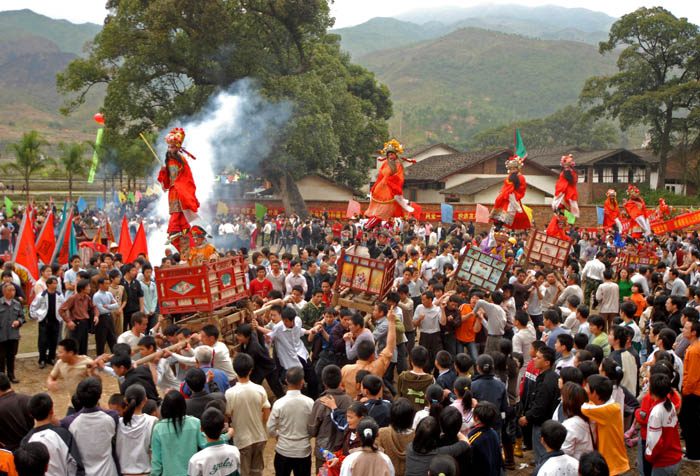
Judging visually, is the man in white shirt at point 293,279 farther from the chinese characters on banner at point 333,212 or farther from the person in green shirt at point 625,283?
the chinese characters on banner at point 333,212

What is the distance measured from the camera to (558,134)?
74750 mm

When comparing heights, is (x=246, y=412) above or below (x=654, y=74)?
below

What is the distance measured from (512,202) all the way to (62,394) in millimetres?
9737

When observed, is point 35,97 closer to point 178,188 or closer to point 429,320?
point 178,188

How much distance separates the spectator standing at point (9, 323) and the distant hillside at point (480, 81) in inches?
3548

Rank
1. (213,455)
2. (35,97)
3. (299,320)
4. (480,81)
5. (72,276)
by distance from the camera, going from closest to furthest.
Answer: (213,455) → (299,320) → (72,276) → (35,97) → (480,81)

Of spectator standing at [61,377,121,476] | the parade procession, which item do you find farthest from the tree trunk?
spectator standing at [61,377,121,476]

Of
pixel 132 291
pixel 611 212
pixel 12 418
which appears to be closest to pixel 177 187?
pixel 132 291

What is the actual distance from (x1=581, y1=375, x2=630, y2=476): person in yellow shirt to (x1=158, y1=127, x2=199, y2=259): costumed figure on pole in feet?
23.0

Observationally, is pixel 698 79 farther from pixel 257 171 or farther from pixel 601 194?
pixel 257 171

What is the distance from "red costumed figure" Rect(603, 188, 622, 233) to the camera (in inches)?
725

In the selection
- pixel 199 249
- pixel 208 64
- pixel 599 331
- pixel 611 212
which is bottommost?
pixel 599 331

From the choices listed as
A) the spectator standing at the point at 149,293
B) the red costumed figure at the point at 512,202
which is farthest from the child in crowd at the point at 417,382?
the red costumed figure at the point at 512,202

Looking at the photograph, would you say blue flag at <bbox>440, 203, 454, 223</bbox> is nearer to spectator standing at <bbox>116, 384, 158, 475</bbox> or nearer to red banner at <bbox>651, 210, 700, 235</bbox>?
red banner at <bbox>651, 210, 700, 235</bbox>
